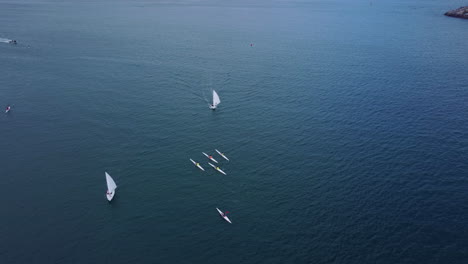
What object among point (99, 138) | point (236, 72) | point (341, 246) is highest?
point (236, 72)

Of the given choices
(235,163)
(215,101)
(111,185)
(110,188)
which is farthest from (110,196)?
(215,101)

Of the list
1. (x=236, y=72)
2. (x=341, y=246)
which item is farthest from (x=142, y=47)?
(x=341, y=246)

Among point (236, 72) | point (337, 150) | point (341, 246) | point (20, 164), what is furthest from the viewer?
point (236, 72)

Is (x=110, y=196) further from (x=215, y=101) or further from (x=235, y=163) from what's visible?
(x=215, y=101)

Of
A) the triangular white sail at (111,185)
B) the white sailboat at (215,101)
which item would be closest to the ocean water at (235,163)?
the triangular white sail at (111,185)

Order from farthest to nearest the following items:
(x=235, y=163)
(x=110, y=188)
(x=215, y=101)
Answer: (x=215, y=101) → (x=235, y=163) → (x=110, y=188)

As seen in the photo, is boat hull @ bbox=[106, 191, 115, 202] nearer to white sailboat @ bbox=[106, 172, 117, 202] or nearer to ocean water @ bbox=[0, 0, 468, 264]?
white sailboat @ bbox=[106, 172, 117, 202]

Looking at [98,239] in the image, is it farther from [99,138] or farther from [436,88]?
[436,88]

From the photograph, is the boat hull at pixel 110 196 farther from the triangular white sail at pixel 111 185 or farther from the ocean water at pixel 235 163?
the ocean water at pixel 235 163
